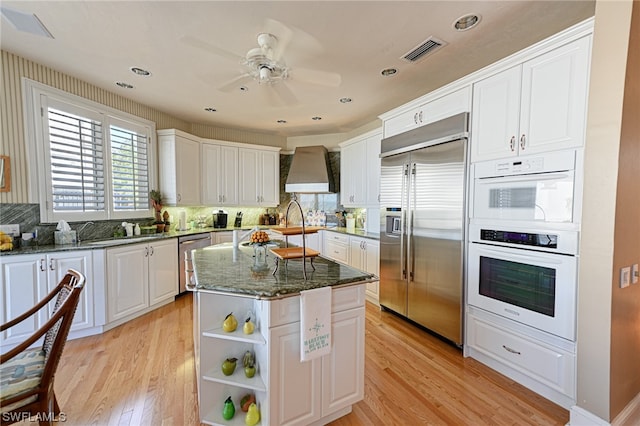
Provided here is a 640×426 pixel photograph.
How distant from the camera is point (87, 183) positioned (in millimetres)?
3334

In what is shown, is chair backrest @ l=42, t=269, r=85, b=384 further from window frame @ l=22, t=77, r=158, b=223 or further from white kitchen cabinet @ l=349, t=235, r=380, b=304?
white kitchen cabinet @ l=349, t=235, r=380, b=304

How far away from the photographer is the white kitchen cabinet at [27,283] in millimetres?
2469

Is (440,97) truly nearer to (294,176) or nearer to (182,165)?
(294,176)

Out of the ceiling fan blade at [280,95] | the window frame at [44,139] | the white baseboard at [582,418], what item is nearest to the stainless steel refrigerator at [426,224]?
the white baseboard at [582,418]

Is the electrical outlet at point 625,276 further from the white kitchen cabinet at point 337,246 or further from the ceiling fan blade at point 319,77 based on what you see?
the white kitchen cabinet at point 337,246

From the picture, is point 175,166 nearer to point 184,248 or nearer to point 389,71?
point 184,248

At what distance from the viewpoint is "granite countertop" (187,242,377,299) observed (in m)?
1.52

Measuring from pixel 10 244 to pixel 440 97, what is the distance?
4.39 m

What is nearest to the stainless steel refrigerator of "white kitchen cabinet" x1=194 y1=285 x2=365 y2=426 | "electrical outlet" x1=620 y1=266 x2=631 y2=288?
"electrical outlet" x1=620 y1=266 x2=631 y2=288

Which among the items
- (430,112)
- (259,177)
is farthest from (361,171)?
(259,177)

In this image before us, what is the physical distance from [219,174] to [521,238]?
4.55m

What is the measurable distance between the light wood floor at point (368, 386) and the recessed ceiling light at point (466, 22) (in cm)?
283

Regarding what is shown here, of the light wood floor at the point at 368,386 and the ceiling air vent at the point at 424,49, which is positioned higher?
the ceiling air vent at the point at 424,49

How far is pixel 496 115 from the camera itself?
227 cm
